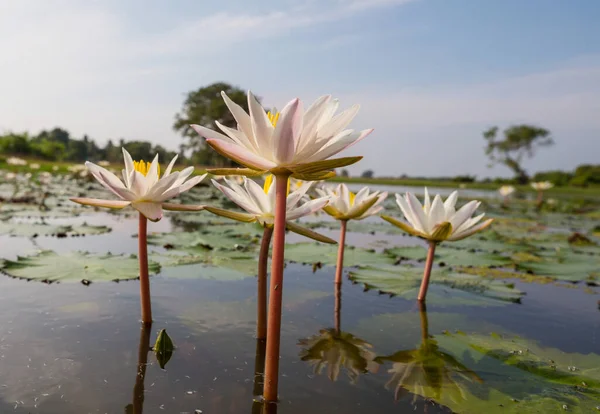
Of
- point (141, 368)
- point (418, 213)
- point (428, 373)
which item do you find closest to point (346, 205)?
point (418, 213)

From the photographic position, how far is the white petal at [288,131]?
1.07 m

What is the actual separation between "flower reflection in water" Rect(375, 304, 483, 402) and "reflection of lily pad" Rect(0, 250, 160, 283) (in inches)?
68.0

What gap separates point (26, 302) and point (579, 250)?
5.72 metres

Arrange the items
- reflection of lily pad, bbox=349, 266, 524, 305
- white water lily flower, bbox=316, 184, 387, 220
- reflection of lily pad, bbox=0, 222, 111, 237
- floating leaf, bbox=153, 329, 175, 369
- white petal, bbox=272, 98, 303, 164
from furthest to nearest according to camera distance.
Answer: reflection of lily pad, bbox=0, 222, 111, 237 < reflection of lily pad, bbox=349, 266, 524, 305 < white water lily flower, bbox=316, 184, 387, 220 < floating leaf, bbox=153, 329, 175, 369 < white petal, bbox=272, 98, 303, 164

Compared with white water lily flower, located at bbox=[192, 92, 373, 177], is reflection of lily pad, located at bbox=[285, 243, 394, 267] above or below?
below

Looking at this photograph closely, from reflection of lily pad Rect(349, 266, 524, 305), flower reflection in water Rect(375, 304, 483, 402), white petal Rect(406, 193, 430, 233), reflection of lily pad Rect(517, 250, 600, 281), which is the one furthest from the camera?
reflection of lily pad Rect(517, 250, 600, 281)

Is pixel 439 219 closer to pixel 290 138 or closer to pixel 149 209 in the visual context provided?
pixel 290 138

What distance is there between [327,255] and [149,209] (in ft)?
7.92

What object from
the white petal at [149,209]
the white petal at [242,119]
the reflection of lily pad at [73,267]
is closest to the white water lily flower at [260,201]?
the white petal at [149,209]

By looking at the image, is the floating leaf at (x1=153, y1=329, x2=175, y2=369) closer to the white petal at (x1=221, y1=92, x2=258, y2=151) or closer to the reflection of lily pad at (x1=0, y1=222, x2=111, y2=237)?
the white petal at (x1=221, y1=92, x2=258, y2=151)

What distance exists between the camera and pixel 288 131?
108 cm

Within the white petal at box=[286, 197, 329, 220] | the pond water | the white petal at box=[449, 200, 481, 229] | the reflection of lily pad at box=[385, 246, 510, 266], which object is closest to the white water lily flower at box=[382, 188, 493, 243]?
the white petal at box=[449, 200, 481, 229]

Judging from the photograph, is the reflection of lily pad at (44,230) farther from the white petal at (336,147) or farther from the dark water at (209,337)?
the white petal at (336,147)

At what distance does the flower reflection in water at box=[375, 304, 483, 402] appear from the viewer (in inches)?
57.9
